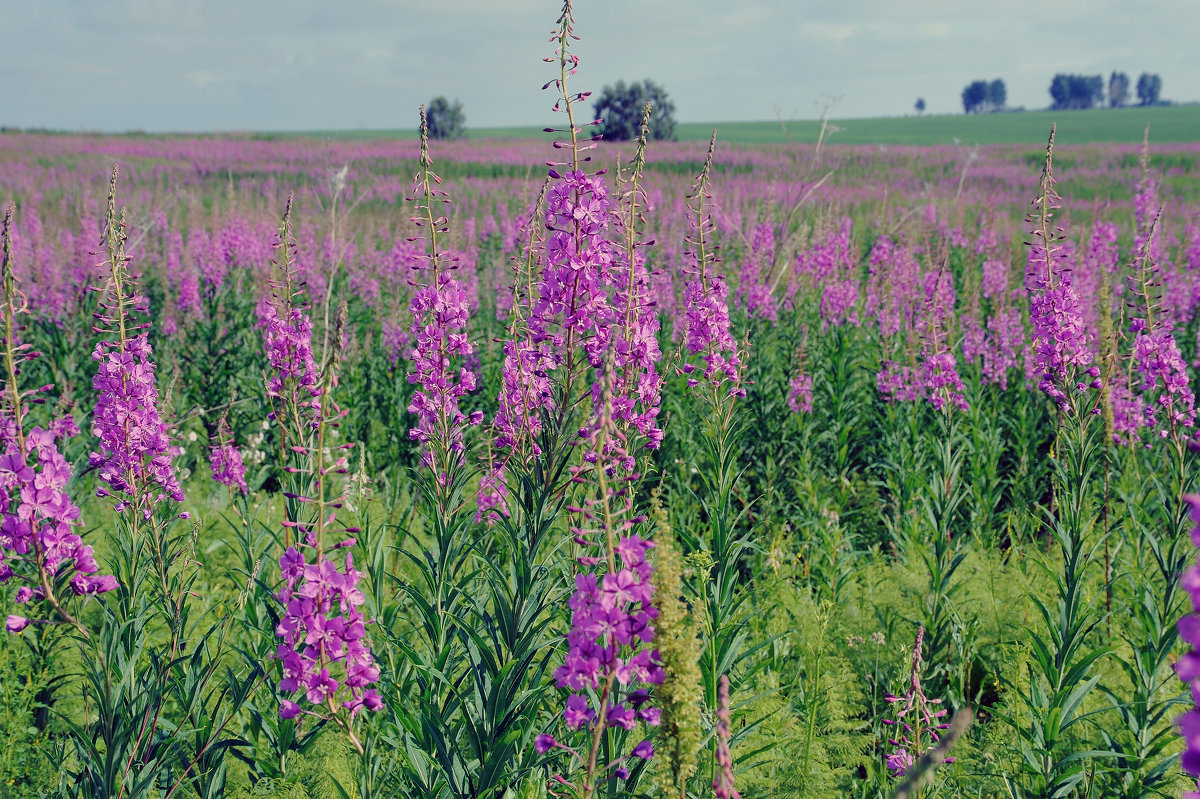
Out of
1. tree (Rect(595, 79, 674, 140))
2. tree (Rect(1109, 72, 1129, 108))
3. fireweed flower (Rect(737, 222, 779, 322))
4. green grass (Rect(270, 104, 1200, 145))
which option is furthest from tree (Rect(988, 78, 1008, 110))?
fireweed flower (Rect(737, 222, 779, 322))

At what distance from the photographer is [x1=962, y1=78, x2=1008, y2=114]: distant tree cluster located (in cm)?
14250

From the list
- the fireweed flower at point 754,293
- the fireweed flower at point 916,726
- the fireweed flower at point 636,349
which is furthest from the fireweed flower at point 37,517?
the fireweed flower at point 754,293

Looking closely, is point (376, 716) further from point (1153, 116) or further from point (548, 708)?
point (1153, 116)

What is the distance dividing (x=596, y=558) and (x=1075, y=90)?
167m

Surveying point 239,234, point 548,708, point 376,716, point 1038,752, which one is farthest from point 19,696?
point 239,234

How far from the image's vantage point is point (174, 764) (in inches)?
114

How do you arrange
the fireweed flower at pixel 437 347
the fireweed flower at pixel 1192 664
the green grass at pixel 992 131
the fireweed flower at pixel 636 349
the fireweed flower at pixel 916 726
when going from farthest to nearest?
the green grass at pixel 992 131 < the fireweed flower at pixel 437 347 < the fireweed flower at pixel 636 349 < the fireweed flower at pixel 916 726 < the fireweed flower at pixel 1192 664

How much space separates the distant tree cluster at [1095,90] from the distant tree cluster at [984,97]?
405 inches

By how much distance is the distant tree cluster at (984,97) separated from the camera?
14250 cm

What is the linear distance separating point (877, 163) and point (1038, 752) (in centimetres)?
3324

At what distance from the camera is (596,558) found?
2.24m

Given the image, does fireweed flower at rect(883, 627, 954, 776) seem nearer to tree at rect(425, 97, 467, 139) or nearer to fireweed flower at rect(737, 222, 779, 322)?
fireweed flower at rect(737, 222, 779, 322)

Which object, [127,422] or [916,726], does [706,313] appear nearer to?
[916,726]

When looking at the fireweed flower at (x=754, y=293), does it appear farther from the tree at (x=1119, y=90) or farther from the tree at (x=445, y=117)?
the tree at (x=1119, y=90)
